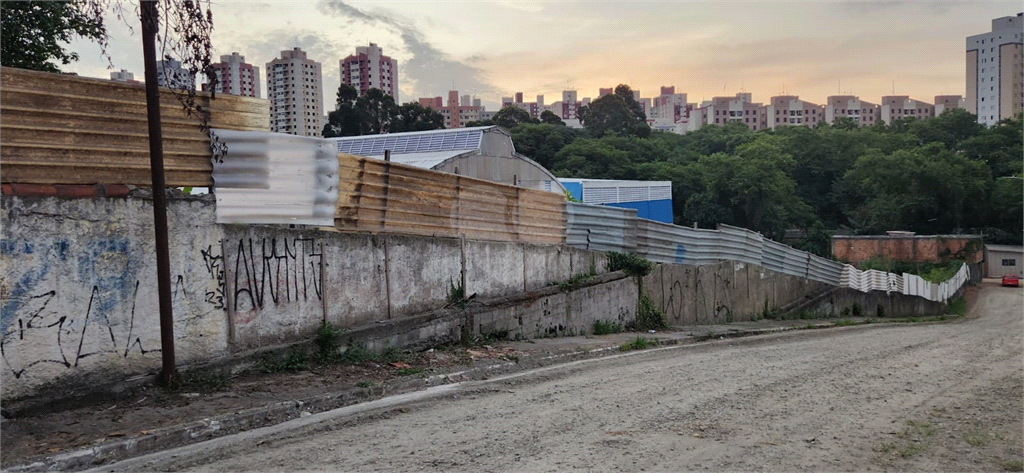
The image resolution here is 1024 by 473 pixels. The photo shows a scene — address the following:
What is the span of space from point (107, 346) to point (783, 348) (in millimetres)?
11493

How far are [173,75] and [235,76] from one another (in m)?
4.34

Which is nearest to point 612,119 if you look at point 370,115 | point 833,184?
point 833,184

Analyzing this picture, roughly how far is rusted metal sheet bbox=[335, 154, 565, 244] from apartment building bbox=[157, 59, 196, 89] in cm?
248

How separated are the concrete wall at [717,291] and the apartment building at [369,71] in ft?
167

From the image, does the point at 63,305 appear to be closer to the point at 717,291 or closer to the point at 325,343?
the point at 325,343

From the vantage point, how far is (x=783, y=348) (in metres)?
14.1

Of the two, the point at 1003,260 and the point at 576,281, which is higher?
the point at 576,281

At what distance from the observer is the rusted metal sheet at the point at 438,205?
34.4ft

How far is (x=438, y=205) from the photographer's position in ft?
39.4

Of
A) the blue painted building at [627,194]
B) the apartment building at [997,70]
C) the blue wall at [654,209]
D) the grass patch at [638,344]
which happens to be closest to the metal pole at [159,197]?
the grass patch at [638,344]

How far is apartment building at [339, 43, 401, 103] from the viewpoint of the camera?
69062 millimetres

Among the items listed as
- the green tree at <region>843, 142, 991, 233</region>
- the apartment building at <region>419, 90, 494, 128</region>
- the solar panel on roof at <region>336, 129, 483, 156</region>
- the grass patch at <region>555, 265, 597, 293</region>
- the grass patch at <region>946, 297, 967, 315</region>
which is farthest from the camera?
the apartment building at <region>419, 90, 494, 128</region>

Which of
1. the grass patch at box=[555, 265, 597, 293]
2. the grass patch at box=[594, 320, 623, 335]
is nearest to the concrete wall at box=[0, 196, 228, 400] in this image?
the grass patch at box=[555, 265, 597, 293]

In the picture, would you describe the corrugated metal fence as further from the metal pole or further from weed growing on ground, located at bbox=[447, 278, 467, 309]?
the metal pole
